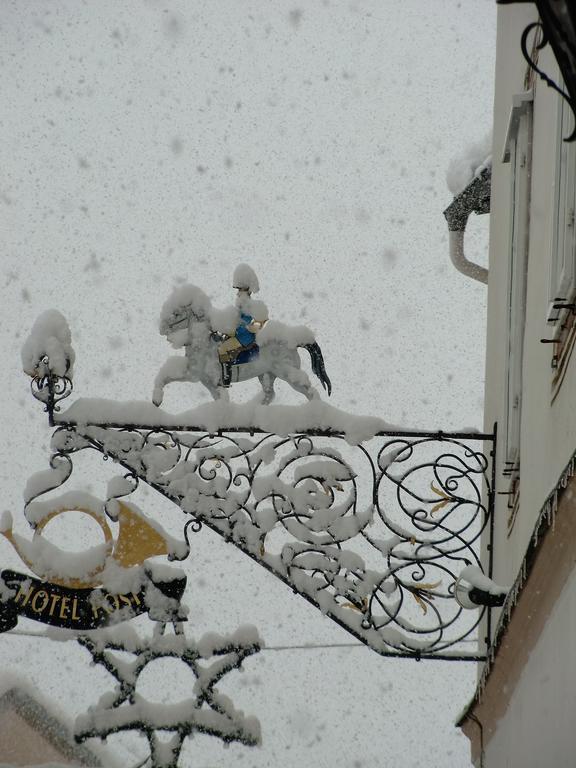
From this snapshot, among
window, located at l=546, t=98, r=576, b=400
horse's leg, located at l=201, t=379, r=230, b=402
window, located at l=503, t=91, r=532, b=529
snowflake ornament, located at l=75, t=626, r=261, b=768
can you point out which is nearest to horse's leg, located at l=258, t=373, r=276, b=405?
horse's leg, located at l=201, t=379, r=230, b=402

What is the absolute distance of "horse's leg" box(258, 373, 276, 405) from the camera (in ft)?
18.9

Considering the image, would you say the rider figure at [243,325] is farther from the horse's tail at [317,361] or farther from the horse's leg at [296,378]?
the horse's tail at [317,361]

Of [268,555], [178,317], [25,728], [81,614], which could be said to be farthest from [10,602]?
[25,728]

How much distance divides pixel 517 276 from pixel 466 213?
534cm

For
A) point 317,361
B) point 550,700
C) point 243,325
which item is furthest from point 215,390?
point 550,700

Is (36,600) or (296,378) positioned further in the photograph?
(296,378)

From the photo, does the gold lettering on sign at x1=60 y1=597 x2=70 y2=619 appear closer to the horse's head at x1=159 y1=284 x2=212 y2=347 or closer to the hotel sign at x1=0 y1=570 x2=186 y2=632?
the hotel sign at x1=0 y1=570 x2=186 y2=632

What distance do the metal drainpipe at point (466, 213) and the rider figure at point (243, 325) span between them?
17.6 feet

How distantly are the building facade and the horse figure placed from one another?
1.17 m

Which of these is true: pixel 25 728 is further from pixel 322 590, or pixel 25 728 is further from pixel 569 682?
pixel 569 682

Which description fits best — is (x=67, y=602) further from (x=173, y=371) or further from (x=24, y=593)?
(x=173, y=371)

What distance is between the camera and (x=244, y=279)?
224 inches

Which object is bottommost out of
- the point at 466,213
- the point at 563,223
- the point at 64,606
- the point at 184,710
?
the point at 184,710

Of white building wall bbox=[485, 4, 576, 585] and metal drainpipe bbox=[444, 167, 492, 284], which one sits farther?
metal drainpipe bbox=[444, 167, 492, 284]
